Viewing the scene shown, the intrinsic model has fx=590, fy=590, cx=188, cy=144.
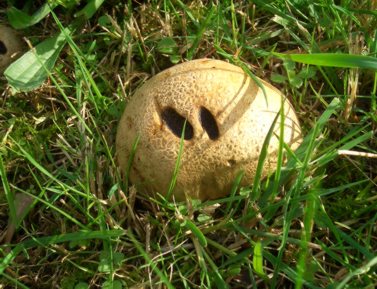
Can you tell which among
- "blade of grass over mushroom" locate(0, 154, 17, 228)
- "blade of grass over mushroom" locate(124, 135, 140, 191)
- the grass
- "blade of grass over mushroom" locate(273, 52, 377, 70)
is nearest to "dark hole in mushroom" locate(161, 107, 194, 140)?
"blade of grass over mushroom" locate(124, 135, 140, 191)

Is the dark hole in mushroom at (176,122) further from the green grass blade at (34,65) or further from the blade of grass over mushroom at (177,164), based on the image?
the green grass blade at (34,65)

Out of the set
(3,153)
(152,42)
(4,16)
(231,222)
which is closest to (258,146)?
(231,222)

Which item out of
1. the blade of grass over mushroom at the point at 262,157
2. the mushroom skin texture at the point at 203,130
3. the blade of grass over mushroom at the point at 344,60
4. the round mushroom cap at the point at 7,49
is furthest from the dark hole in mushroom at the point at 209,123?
the round mushroom cap at the point at 7,49

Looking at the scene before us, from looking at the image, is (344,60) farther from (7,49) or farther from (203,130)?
(7,49)

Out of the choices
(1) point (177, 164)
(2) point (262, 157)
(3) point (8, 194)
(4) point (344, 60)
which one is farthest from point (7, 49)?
(4) point (344, 60)

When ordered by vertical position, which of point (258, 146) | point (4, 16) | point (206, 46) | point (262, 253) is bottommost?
point (262, 253)

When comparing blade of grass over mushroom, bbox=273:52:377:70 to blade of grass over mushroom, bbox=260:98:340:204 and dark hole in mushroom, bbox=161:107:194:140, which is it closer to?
blade of grass over mushroom, bbox=260:98:340:204

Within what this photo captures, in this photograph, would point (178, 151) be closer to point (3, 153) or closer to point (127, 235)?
point (127, 235)
